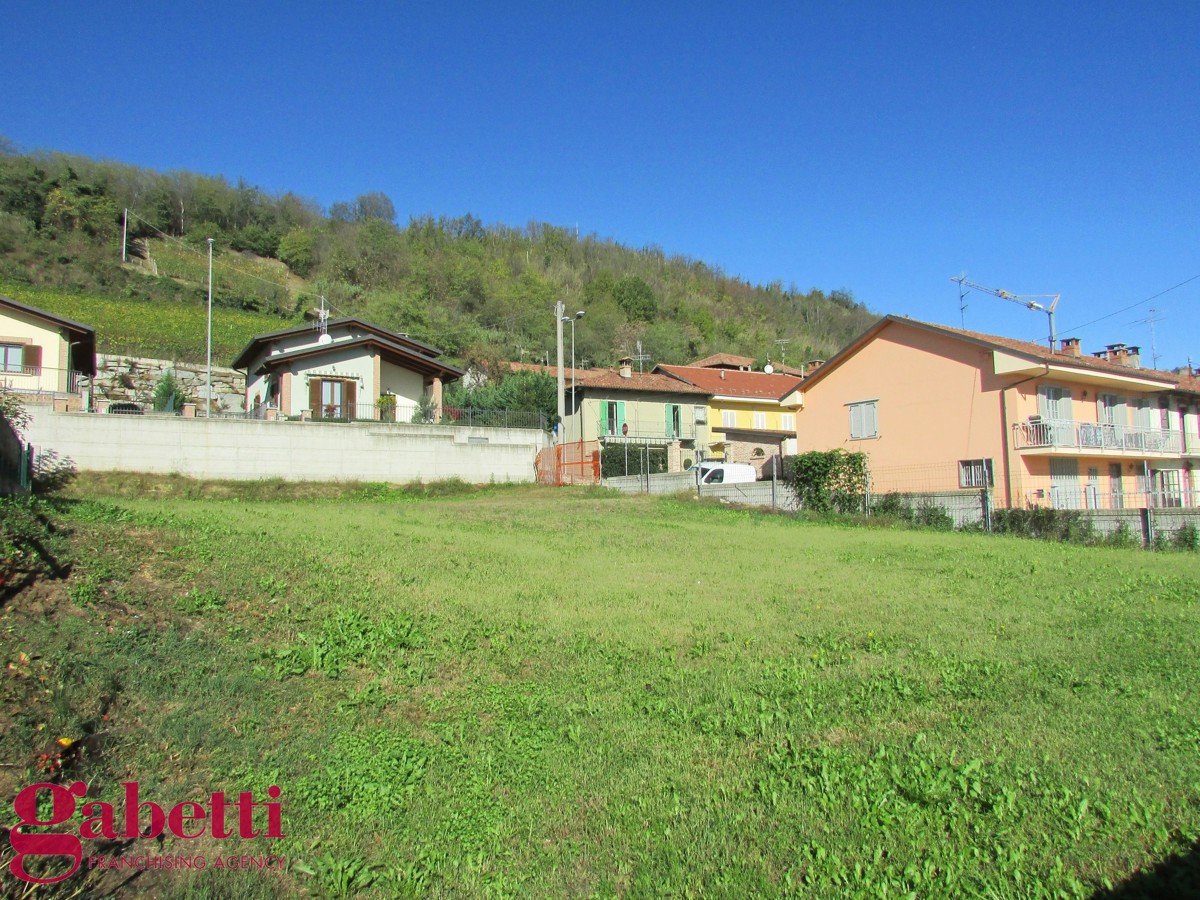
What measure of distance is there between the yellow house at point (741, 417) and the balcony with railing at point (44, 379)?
3025cm

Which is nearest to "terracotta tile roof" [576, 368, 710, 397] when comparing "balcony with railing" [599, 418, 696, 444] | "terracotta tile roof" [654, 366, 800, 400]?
"terracotta tile roof" [654, 366, 800, 400]

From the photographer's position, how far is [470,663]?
257 inches

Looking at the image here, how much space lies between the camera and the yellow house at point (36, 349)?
2831cm

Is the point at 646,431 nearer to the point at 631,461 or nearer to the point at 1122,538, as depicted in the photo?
the point at 631,461

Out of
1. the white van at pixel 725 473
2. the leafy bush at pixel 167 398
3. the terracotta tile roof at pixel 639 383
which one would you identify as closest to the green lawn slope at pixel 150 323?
the leafy bush at pixel 167 398

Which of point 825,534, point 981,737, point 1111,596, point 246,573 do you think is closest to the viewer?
point 981,737

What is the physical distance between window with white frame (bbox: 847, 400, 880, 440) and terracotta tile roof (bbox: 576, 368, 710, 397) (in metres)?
14.7

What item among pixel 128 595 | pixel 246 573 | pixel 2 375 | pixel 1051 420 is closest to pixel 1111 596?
pixel 246 573

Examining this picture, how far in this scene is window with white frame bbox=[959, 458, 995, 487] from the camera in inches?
1033

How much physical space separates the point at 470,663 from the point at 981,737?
3907mm

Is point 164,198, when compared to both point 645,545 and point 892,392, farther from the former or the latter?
point 645,545

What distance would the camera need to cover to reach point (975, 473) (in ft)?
87.6

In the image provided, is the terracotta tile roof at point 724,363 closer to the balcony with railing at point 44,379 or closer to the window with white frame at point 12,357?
the balcony with railing at point 44,379

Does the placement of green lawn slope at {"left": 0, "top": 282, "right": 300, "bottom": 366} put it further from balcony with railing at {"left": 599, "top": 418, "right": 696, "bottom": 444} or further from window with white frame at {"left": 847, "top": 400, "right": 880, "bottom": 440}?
window with white frame at {"left": 847, "top": 400, "right": 880, "bottom": 440}
